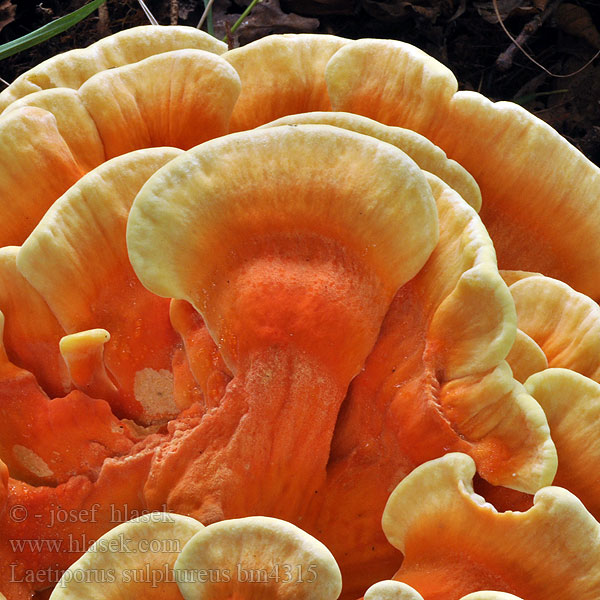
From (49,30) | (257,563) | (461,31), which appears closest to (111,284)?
(257,563)

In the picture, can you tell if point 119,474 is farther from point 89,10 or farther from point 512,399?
point 89,10

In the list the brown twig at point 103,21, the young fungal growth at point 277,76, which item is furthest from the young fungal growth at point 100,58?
the brown twig at point 103,21

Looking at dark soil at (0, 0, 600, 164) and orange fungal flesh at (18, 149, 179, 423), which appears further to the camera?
dark soil at (0, 0, 600, 164)

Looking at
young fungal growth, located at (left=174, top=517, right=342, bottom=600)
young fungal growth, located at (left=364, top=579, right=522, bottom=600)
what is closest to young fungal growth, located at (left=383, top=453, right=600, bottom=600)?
young fungal growth, located at (left=364, top=579, right=522, bottom=600)

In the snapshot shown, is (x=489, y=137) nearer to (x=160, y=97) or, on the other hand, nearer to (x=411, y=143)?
(x=411, y=143)

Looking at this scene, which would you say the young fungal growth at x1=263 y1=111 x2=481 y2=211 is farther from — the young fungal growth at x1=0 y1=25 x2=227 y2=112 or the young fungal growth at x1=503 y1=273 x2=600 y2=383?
the young fungal growth at x1=0 y1=25 x2=227 y2=112
